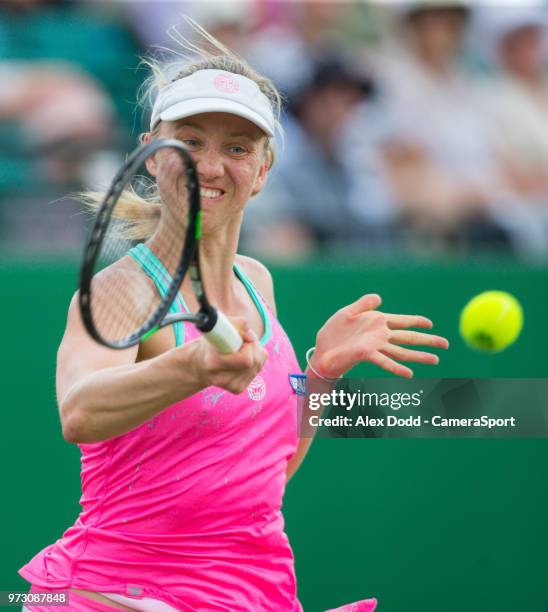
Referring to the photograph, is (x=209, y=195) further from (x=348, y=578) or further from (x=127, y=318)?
(x=348, y=578)

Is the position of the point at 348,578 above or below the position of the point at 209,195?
below

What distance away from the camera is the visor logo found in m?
2.20

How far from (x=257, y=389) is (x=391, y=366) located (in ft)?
1.03

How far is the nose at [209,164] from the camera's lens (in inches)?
85.7

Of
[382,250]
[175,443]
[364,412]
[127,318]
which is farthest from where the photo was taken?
[382,250]

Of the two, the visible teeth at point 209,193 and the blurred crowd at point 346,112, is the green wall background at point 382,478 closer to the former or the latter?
the blurred crowd at point 346,112

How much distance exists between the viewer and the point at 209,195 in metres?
2.22

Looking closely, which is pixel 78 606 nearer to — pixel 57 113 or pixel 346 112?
pixel 57 113

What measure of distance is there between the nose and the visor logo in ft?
0.46

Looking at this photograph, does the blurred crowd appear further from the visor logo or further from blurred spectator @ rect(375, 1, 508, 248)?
the visor logo

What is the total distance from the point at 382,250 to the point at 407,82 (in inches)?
43.0

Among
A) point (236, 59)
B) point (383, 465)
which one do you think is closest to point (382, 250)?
point (383, 465)

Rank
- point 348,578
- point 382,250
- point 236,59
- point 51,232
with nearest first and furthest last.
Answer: point 236,59, point 348,578, point 51,232, point 382,250

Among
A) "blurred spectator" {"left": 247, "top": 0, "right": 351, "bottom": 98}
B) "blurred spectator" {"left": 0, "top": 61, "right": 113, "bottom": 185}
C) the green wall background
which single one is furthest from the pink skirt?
"blurred spectator" {"left": 247, "top": 0, "right": 351, "bottom": 98}
